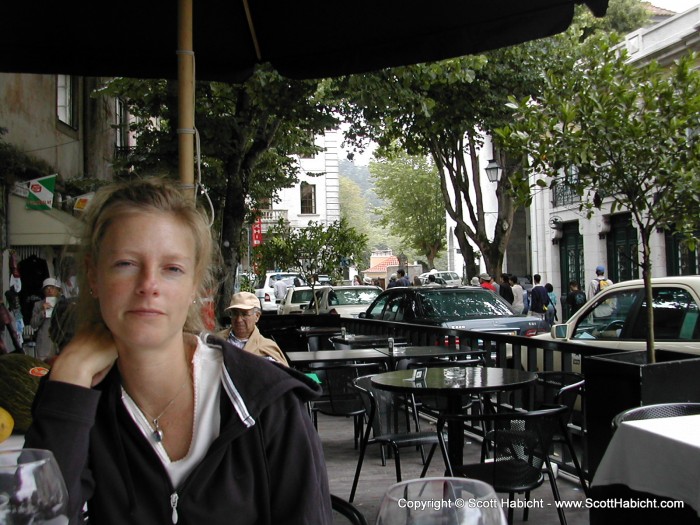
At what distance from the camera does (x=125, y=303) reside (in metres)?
1.82

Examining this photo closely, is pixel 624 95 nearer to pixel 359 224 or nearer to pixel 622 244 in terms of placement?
pixel 622 244

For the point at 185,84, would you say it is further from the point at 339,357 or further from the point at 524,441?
the point at 339,357

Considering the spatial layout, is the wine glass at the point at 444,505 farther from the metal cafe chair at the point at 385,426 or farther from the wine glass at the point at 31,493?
the metal cafe chair at the point at 385,426

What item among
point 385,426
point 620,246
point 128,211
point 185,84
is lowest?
point 385,426

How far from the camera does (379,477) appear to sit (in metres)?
6.44

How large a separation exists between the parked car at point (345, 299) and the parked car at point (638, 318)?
10.2 meters

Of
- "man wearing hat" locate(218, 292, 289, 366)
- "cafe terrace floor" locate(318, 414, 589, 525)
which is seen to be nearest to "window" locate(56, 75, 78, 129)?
"man wearing hat" locate(218, 292, 289, 366)

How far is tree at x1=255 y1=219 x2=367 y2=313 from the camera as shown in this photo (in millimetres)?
21219

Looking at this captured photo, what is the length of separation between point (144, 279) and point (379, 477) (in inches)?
198

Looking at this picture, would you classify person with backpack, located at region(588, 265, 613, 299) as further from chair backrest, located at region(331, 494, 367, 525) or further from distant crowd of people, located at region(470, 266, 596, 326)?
chair backrest, located at region(331, 494, 367, 525)

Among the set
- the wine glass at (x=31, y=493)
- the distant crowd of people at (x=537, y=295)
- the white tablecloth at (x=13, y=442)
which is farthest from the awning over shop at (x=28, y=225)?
the wine glass at (x=31, y=493)

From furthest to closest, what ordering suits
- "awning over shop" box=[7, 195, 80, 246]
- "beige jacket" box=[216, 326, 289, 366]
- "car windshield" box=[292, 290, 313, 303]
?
"car windshield" box=[292, 290, 313, 303], "awning over shop" box=[7, 195, 80, 246], "beige jacket" box=[216, 326, 289, 366]

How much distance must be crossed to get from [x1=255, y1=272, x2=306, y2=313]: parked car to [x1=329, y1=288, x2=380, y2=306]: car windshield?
1104 cm

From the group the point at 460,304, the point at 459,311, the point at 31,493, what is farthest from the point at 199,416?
the point at 460,304
